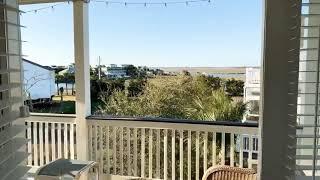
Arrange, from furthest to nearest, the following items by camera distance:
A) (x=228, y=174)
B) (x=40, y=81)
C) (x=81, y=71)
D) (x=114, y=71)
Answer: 1. (x=114, y=71)
2. (x=40, y=81)
3. (x=81, y=71)
4. (x=228, y=174)

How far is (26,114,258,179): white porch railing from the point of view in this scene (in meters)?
3.80

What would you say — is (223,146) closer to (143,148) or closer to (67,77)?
(143,148)

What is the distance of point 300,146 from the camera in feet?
3.22

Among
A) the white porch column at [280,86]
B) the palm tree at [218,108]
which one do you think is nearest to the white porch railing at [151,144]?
the palm tree at [218,108]

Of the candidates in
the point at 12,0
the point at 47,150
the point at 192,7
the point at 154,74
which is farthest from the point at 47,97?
the point at 12,0

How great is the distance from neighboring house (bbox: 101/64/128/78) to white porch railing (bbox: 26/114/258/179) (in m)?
0.90

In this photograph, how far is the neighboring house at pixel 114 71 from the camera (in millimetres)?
4914

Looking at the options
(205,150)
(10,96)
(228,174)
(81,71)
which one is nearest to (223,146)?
(205,150)

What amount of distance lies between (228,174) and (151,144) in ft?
4.23

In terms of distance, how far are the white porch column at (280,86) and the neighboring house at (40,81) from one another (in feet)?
14.1

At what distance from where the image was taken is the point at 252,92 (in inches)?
167

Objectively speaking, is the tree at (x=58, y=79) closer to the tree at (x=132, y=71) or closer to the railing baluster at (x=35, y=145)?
the railing baluster at (x=35, y=145)

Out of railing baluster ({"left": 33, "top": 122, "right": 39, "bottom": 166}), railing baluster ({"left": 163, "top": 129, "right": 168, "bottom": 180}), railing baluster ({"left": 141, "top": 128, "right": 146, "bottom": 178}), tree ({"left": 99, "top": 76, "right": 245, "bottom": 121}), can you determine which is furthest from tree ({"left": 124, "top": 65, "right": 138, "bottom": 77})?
railing baluster ({"left": 33, "top": 122, "right": 39, "bottom": 166})

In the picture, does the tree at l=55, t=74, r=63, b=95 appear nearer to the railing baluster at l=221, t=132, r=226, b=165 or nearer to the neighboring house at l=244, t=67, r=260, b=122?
the railing baluster at l=221, t=132, r=226, b=165
